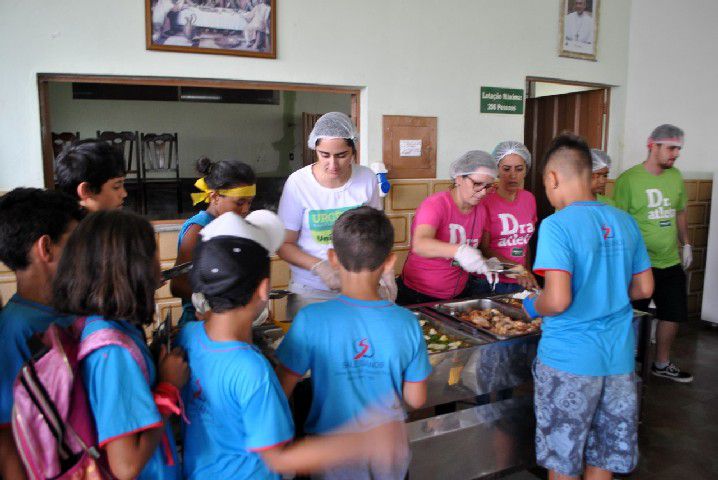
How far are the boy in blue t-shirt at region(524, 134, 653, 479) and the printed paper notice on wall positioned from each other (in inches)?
84.5

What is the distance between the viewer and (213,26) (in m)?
3.35

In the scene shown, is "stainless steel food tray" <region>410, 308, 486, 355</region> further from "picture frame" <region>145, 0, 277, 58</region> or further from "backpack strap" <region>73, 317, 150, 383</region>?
"picture frame" <region>145, 0, 277, 58</region>

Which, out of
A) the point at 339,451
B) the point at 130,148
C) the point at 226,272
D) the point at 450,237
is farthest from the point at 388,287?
the point at 130,148

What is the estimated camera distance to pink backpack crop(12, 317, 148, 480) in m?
1.07

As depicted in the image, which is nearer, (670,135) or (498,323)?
(498,323)

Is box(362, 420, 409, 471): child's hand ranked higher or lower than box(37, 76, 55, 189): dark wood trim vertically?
lower

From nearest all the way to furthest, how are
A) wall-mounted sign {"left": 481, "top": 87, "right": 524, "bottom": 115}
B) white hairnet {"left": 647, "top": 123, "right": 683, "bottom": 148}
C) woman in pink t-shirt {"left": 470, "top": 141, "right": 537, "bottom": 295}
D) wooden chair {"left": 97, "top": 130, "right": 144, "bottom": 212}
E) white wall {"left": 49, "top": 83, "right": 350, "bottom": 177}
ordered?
woman in pink t-shirt {"left": 470, "top": 141, "right": 537, "bottom": 295} < white hairnet {"left": 647, "top": 123, "right": 683, "bottom": 148} < wall-mounted sign {"left": 481, "top": 87, "right": 524, "bottom": 115} < wooden chair {"left": 97, "top": 130, "right": 144, "bottom": 212} < white wall {"left": 49, "top": 83, "right": 350, "bottom": 177}

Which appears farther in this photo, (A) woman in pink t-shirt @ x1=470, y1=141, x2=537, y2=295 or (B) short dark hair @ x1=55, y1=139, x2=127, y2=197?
(A) woman in pink t-shirt @ x1=470, y1=141, x2=537, y2=295

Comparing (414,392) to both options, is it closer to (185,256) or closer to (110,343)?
(110,343)

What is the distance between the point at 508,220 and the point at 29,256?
2192 millimetres

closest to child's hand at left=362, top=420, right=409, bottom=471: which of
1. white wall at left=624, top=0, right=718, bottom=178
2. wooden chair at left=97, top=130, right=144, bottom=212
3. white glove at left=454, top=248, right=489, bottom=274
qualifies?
white glove at left=454, top=248, right=489, bottom=274

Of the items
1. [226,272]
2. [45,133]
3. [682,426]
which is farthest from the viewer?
[45,133]

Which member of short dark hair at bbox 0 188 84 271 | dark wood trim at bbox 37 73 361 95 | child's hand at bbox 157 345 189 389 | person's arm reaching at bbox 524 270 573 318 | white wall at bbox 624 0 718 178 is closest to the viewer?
child's hand at bbox 157 345 189 389

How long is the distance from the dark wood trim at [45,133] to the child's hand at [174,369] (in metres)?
2.52
